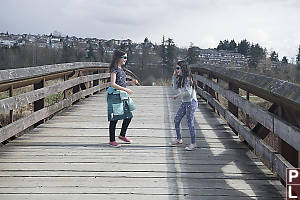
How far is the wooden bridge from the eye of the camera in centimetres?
326

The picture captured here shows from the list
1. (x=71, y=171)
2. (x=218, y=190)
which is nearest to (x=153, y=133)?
(x=71, y=171)

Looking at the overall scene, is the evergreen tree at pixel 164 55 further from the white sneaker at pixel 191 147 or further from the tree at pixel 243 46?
the white sneaker at pixel 191 147

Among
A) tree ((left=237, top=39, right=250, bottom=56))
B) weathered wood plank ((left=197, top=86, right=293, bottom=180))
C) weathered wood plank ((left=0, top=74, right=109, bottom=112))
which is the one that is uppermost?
tree ((left=237, top=39, right=250, bottom=56))

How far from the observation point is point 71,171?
384 cm

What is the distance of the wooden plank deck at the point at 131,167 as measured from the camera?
3303mm

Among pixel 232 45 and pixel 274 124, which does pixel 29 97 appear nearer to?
pixel 274 124

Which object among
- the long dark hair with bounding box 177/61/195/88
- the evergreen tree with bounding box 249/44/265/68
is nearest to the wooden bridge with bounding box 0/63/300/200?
the long dark hair with bounding box 177/61/195/88

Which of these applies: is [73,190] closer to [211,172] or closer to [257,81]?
[211,172]

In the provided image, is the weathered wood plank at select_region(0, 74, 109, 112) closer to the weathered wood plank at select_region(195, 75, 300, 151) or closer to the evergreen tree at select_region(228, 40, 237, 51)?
the weathered wood plank at select_region(195, 75, 300, 151)

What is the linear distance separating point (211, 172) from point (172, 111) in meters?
4.21

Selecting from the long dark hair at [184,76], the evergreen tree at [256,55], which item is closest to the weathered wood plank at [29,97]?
the long dark hair at [184,76]

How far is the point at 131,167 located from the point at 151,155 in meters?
0.52

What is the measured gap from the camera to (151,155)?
14.7 ft

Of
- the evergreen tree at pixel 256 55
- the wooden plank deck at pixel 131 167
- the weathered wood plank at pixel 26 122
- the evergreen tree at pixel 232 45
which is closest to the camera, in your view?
the wooden plank deck at pixel 131 167
